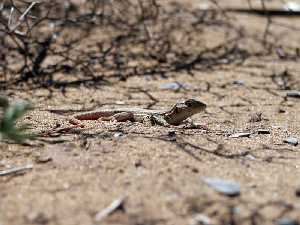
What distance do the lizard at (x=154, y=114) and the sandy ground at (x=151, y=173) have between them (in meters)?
0.17

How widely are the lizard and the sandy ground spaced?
17 cm

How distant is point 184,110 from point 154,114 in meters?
0.29

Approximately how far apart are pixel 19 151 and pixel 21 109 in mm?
786

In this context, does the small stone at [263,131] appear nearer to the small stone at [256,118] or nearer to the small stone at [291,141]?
the small stone at [291,141]

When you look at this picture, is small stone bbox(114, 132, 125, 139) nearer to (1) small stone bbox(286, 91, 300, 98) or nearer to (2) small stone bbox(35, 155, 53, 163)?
(2) small stone bbox(35, 155, 53, 163)

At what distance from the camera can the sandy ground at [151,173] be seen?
2.86 m

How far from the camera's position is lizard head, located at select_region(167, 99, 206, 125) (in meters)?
5.01

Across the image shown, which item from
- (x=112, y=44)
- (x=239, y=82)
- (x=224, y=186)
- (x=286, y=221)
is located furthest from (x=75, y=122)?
(x=112, y=44)

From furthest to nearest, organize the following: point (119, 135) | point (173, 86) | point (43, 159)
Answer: point (173, 86) < point (119, 135) < point (43, 159)

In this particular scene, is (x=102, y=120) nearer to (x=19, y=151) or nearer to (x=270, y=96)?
(x=19, y=151)

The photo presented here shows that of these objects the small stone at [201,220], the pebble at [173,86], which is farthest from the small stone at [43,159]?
the pebble at [173,86]

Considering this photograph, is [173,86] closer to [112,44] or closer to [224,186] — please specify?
[112,44]

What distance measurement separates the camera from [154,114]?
5.08m

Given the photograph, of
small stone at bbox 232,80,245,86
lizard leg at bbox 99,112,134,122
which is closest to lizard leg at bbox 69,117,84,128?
lizard leg at bbox 99,112,134,122
